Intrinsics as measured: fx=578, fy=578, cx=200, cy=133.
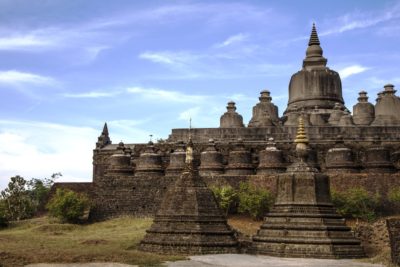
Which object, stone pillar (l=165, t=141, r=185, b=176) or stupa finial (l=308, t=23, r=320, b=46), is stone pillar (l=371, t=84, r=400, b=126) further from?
stone pillar (l=165, t=141, r=185, b=176)

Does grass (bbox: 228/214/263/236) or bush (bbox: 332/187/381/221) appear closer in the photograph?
grass (bbox: 228/214/263/236)

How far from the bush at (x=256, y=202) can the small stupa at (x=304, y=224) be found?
369 inches

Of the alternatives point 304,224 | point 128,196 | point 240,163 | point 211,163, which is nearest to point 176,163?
point 211,163

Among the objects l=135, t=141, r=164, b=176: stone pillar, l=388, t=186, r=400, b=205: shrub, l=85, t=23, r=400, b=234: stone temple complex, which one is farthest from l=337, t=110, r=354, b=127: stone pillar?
l=135, t=141, r=164, b=176: stone pillar

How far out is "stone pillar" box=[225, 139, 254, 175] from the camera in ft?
125

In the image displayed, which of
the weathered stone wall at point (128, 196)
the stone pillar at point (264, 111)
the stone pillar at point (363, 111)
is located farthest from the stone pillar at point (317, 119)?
the weathered stone wall at point (128, 196)

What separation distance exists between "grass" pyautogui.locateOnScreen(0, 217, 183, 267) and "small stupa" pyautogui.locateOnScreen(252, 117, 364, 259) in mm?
4910

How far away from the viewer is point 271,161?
1479 inches

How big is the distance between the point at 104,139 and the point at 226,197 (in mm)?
19183

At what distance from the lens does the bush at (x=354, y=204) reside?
32812 millimetres

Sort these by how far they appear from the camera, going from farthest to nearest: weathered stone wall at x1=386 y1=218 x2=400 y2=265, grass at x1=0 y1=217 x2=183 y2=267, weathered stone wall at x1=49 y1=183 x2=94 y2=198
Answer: weathered stone wall at x1=49 y1=183 x2=94 y2=198 → weathered stone wall at x1=386 y1=218 x2=400 y2=265 → grass at x1=0 y1=217 x2=183 y2=267

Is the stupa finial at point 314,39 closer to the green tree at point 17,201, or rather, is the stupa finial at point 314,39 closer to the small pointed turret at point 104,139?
the small pointed turret at point 104,139

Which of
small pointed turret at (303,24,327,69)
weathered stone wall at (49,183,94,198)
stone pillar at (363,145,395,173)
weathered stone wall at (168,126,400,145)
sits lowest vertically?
weathered stone wall at (49,183,94,198)

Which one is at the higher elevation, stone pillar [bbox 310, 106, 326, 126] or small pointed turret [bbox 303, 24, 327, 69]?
small pointed turret [bbox 303, 24, 327, 69]
